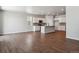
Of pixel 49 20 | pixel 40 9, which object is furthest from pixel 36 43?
pixel 40 9

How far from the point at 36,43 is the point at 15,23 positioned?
0.55m

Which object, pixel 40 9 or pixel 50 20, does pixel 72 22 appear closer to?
pixel 50 20

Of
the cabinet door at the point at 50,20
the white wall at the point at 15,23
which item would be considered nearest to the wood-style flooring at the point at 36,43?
the white wall at the point at 15,23

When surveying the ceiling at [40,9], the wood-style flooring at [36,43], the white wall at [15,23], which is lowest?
the wood-style flooring at [36,43]

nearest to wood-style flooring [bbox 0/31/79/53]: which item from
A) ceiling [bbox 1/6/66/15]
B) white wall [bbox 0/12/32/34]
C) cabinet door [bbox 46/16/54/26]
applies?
white wall [bbox 0/12/32/34]

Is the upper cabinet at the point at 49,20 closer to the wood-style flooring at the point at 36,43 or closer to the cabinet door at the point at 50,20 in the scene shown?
the cabinet door at the point at 50,20

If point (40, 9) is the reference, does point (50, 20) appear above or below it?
below

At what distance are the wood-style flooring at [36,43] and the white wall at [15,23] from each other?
94 mm

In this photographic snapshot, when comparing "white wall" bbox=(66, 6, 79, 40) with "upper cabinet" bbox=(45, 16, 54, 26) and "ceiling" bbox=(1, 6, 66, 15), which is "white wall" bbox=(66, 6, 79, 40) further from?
"upper cabinet" bbox=(45, 16, 54, 26)

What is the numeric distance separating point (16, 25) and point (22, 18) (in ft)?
0.57

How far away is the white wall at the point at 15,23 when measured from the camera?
182 cm

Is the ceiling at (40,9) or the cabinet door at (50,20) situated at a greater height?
the ceiling at (40,9)

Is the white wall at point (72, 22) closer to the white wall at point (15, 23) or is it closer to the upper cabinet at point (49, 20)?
the upper cabinet at point (49, 20)

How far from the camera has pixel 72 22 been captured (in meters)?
1.87
